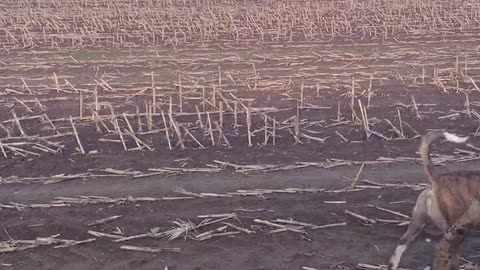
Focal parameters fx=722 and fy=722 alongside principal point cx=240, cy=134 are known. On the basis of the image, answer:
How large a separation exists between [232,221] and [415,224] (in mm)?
2083

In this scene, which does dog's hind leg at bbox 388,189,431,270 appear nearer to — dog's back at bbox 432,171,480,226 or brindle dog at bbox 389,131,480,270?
brindle dog at bbox 389,131,480,270

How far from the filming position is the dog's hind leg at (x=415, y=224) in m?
5.66

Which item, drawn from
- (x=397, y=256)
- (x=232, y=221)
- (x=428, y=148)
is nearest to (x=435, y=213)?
(x=428, y=148)

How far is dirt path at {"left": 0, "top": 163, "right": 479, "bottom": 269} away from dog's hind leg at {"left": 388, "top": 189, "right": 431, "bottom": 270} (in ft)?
0.98

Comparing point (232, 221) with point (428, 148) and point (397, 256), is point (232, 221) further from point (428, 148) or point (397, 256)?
point (428, 148)

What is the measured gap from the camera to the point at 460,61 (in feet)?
53.7

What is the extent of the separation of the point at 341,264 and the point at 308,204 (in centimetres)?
144

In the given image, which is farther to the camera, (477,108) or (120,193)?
(477,108)

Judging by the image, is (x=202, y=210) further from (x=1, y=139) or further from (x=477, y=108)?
(x=477, y=108)

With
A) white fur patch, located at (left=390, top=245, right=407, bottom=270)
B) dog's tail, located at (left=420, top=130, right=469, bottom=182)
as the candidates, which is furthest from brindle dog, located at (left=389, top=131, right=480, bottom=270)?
white fur patch, located at (left=390, top=245, right=407, bottom=270)

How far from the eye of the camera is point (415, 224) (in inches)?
228

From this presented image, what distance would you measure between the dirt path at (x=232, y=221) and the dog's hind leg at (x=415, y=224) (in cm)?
30

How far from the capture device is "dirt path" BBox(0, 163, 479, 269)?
6434 millimetres

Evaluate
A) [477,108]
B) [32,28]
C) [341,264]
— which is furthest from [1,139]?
[32,28]
